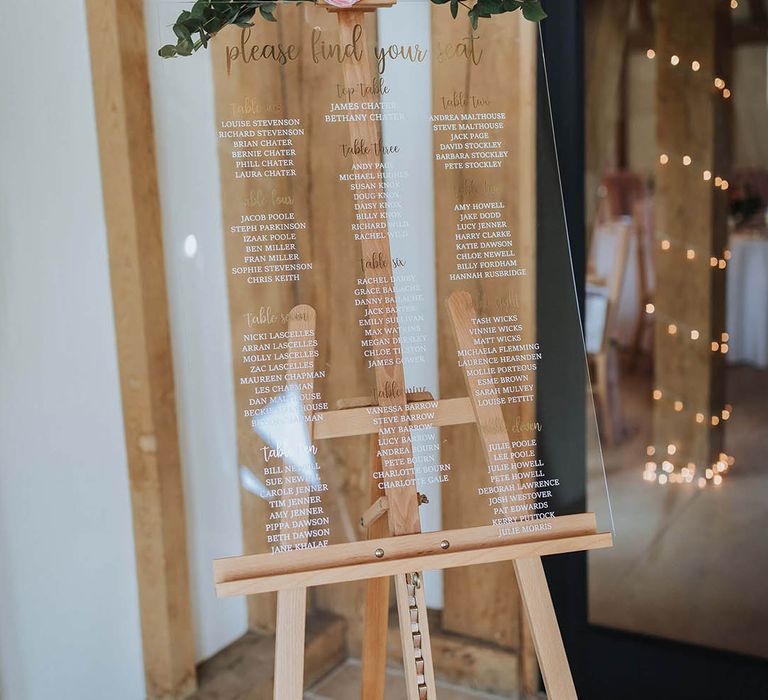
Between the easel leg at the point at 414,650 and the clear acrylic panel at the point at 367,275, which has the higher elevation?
the clear acrylic panel at the point at 367,275

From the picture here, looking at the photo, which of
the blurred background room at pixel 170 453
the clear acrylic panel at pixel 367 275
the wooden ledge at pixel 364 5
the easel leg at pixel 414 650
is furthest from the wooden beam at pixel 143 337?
the easel leg at pixel 414 650

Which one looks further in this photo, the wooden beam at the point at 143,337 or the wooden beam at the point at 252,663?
the wooden beam at the point at 252,663

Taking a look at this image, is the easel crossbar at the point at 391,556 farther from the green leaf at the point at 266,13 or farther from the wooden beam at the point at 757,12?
the wooden beam at the point at 757,12

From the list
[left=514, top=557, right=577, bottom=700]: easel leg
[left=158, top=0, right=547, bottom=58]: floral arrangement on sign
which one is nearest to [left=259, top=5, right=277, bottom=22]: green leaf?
[left=158, top=0, right=547, bottom=58]: floral arrangement on sign

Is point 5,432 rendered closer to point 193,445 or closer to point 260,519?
point 193,445

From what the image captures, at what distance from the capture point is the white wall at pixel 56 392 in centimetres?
175

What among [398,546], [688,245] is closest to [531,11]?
[398,546]

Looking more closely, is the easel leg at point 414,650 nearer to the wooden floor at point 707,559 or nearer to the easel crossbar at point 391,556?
the easel crossbar at point 391,556

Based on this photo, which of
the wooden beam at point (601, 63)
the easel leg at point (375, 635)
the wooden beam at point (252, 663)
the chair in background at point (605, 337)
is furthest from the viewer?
the chair in background at point (605, 337)

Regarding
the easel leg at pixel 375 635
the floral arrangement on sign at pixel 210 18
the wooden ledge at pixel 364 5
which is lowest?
the easel leg at pixel 375 635

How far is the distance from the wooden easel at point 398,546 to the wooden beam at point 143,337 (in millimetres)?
683

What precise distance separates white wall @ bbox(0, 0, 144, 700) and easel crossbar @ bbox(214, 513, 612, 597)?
0.72m

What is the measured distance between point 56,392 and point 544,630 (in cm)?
113

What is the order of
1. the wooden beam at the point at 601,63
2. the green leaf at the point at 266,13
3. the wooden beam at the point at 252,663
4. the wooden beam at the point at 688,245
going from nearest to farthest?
the green leaf at the point at 266,13 → the wooden beam at the point at 252,663 → the wooden beam at the point at 601,63 → the wooden beam at the point at 688,245
